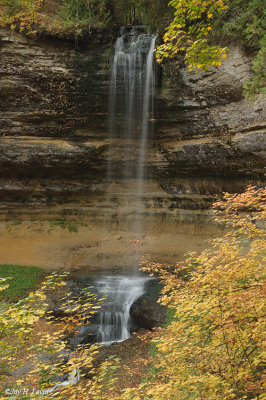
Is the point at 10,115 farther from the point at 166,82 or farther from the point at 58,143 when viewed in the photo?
the point at 166,82

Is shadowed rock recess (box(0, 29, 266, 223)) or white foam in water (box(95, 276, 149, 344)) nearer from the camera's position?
white foam in water (box(95, 276, 149, 344))

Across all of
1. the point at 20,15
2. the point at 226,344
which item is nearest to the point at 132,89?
the point at 20,15

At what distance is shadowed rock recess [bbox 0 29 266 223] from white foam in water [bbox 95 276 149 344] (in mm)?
3934

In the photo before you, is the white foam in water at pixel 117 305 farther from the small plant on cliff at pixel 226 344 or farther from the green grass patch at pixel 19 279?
the small plant on cliff at pixel 226 344

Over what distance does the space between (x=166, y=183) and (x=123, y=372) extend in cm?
928

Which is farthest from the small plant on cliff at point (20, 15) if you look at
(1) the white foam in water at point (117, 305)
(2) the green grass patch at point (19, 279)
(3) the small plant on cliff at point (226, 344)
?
(3) the small plant on cliff at point (226, 344)

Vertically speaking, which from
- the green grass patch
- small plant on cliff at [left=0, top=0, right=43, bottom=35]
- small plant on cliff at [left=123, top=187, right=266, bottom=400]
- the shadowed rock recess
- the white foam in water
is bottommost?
the white foam in water

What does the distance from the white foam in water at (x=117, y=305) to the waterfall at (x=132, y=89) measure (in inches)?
264

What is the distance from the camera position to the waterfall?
38.4 ft

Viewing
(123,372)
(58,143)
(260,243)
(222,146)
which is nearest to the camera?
(260,243)

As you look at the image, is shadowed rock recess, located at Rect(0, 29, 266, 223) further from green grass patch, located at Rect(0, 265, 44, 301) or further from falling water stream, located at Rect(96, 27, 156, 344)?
green grass patch, located at Rect(0, 265, 44, 301)

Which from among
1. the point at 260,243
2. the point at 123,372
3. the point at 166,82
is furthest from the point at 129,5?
the point at 123,372

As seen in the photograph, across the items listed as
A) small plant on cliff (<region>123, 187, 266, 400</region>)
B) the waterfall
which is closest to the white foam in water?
small plant on cliff (<region>123, 187, 266, 400</region>)

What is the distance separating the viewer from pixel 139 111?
12.4m
